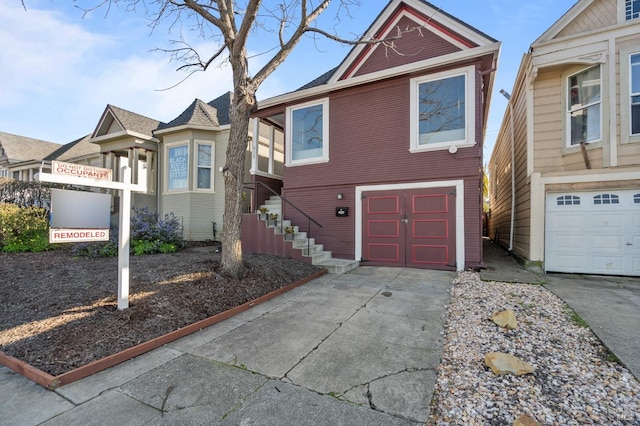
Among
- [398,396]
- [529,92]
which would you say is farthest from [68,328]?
[529,92]

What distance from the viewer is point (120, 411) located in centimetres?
222

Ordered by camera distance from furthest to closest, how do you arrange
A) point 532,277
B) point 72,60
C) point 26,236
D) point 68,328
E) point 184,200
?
A: point 184,200, point 26,236, point 72,60, point 532,277, point 68,328

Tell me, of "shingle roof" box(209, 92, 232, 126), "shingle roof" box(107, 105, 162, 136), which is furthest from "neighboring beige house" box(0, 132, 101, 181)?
"shingle roof" box(209, 92, 232, 126)

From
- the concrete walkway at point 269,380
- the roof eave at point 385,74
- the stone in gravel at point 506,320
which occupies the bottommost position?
the concrete walkway at point 269,380

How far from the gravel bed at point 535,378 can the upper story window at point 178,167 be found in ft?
35.0

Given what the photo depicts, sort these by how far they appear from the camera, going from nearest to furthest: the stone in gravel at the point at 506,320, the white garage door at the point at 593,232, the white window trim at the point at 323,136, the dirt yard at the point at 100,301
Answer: the dirt yard at the point at 100,301 < the stone in gravel at the point at 506,320 < the white garage door at the point at 593,232 < the white window trim at the point at 323,136

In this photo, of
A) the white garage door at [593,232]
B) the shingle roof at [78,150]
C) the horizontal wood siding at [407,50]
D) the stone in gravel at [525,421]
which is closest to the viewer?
the stone in gravel at [525,421]

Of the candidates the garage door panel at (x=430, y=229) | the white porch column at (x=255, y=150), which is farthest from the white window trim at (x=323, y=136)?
the garage door panel at (x=430, y=229)

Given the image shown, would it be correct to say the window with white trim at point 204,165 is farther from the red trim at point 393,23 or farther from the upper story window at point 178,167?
the red trim at point 393,23

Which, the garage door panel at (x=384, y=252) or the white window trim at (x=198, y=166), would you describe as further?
the white window trim at (x=198, y=166)

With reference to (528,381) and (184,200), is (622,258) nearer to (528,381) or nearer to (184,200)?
(528,381)

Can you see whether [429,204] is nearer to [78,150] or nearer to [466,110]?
[466,110]

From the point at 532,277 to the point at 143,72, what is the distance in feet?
31.1

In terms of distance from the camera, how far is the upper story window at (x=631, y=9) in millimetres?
6336
